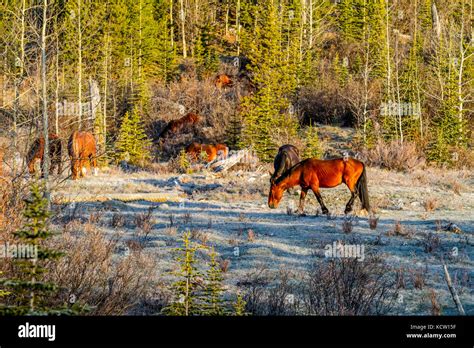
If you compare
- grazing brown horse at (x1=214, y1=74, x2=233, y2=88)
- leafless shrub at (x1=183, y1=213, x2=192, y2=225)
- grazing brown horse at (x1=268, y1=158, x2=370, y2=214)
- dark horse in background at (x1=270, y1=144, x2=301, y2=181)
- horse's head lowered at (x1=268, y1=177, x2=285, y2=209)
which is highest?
grazing brown horse at (x1=214, y1=74, x2=233, y2=88)

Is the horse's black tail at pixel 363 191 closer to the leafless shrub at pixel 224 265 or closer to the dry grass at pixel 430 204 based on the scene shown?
the dry grass at pixel 430 204

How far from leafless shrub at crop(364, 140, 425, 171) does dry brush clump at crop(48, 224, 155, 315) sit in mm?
17197

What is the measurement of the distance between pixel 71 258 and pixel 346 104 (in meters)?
29.5

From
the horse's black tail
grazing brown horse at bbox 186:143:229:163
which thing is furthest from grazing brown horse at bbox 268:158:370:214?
grazing brown horse at bbox 186:143:229:163

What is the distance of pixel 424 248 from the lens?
10.5m

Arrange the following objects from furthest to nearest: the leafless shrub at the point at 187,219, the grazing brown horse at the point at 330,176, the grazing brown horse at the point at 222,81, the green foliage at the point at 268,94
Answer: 1. the grazing brown horse at the point at 222,81
2. the green foliage at the point at 268,94
3. the grazing brown horse at the point at 330,176
4. the leafless shrub at the point at 187,219

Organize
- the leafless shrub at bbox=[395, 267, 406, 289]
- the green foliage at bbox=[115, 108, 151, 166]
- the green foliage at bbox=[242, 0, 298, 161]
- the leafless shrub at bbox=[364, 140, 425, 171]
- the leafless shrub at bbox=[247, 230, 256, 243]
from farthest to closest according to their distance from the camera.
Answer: the green foliage at bbox=[242, 0, 298, 161] → the green foliage at bbox=[115, 108, 151, 166] → the leafless shrub at bbox=[364, 140, 425, 171] → the leafless shrub at bbox=[247, 230, 256, 243] → the leafless shrub at bbox=[395, 267, 406, 289]

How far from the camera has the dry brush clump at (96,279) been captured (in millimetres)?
6137

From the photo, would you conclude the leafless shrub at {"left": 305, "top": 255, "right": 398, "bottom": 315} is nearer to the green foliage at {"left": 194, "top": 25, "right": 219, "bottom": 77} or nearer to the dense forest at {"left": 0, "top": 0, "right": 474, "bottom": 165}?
the dense forest at {"left": 0, "top": 0, "right": 474, "bottom": 165}

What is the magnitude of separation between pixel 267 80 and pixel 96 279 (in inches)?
1037

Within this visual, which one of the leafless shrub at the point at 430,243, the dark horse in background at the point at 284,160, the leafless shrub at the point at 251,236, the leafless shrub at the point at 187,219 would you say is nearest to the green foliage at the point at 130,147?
the dark horse in background at the point at 284,160

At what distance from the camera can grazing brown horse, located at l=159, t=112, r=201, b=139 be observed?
32.1 m

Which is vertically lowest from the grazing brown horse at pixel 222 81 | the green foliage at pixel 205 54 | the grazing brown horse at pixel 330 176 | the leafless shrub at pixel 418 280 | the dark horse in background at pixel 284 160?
the leafless shrub at pixel 418 280

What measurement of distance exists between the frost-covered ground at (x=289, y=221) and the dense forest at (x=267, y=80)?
3.54 metres
